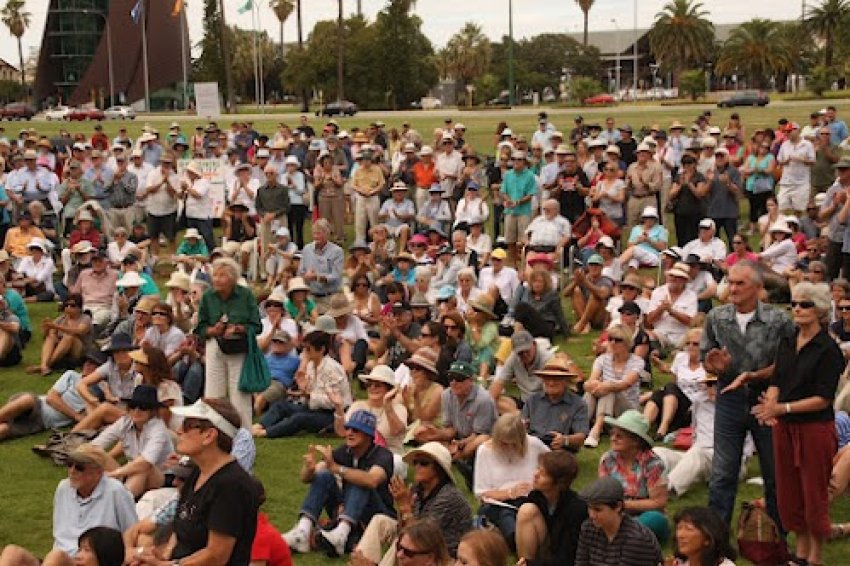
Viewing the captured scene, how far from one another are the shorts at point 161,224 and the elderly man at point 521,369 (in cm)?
949

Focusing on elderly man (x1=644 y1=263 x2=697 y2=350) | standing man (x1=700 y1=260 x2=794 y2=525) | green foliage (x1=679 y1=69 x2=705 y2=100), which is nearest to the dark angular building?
green foliage (x1=679 y1=69 x2=705 y2=100)

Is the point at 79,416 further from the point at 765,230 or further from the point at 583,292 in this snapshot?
the point at 765,230

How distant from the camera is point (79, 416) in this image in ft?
36.9

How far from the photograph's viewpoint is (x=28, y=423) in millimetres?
11281

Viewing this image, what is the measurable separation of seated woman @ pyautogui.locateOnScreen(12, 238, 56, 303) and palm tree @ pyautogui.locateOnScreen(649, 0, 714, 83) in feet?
272

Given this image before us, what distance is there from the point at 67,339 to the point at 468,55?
93.1 metres

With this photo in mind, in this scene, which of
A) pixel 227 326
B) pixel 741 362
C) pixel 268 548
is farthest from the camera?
pixel 227 326

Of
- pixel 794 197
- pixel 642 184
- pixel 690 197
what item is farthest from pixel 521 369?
pixel 794 197

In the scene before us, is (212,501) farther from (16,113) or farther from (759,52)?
(759,52)

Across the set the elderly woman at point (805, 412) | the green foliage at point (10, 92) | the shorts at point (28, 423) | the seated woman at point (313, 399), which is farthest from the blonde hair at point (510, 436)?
the green foliage at point (10, 92)

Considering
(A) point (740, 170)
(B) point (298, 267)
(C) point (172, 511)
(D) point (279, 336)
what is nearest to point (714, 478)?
(C) point (172, 511)

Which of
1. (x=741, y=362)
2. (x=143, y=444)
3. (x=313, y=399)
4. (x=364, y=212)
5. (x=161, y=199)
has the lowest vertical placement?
(x=313, y=399)

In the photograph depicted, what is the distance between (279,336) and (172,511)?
175 inches

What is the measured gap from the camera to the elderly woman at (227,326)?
10094 millimetres
